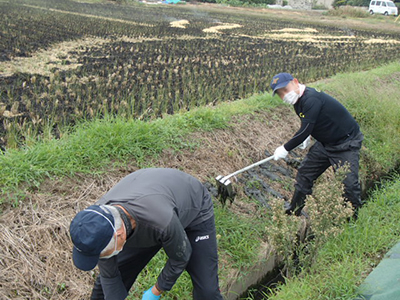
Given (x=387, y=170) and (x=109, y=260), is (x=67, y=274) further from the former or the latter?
(x=387, y=170)

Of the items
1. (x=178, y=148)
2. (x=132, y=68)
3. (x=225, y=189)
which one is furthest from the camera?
(x=132, y=68)

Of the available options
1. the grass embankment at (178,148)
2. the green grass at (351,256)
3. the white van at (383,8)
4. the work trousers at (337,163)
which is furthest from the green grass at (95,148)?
the white van at (383,8)

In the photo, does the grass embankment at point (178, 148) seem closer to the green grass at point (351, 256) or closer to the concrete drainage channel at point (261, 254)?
the green grass at point (351, 256)

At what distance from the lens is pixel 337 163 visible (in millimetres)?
3705

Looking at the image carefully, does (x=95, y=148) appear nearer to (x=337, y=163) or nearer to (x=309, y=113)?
(x=309, y=113)

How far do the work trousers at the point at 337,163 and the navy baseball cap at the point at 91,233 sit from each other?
2.59 m

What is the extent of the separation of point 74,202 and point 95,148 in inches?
28.1

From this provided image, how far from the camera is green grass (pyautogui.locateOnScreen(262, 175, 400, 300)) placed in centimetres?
282

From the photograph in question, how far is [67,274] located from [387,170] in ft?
15.9

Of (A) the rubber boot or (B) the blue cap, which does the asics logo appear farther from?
(A) the rubber boot

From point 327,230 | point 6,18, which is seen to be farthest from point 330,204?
point 6,18

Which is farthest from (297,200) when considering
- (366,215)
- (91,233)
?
(91,233)

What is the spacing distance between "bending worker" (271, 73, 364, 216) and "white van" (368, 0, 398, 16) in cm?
3431

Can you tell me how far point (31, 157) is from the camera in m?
3.30
